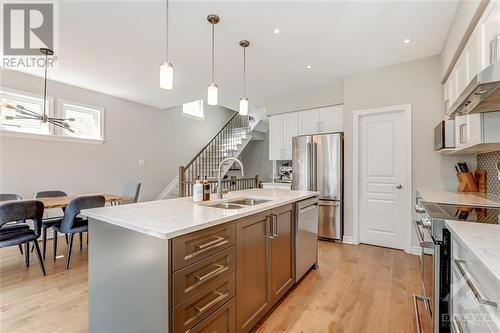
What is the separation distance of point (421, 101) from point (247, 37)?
2603 millimetres

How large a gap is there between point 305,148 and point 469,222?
2.88m

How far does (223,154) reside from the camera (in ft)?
23.0

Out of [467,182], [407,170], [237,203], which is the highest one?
[407,170]

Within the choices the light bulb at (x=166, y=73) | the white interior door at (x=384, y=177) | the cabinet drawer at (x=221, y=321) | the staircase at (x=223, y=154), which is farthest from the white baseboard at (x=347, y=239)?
the light bulb at (x=166, y=73)

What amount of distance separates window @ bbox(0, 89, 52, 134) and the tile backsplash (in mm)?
6265

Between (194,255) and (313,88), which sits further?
(313,88)

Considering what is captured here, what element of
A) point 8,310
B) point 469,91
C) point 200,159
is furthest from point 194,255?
point 200,159

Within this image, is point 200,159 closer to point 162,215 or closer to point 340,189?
point 340,189

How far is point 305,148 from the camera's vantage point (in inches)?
160

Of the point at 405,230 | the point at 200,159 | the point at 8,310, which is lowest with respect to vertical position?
the point at 8,310

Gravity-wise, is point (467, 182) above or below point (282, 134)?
below

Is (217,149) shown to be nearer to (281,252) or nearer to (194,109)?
(194,109)

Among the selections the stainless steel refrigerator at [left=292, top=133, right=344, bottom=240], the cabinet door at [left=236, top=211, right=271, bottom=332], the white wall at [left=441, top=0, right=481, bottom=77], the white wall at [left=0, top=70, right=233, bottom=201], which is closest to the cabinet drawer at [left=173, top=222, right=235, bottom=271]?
the cabinet door at [left=236, top=211, right=271, bottom=332]

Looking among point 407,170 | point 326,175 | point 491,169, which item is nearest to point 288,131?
point 326,175
